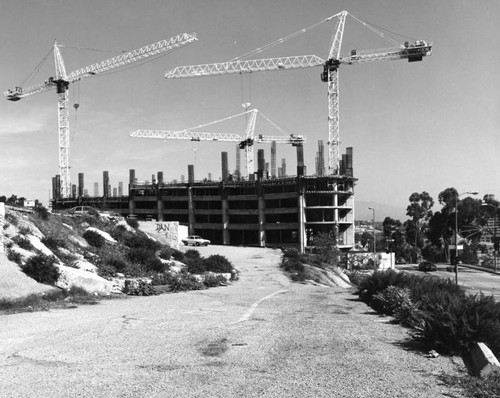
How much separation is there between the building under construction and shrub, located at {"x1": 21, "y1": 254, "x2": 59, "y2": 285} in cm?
6989

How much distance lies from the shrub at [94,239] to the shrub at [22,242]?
7.42 m

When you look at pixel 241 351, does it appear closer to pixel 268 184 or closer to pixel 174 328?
pixel 174 328

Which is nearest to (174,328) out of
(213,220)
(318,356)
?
(318,356)

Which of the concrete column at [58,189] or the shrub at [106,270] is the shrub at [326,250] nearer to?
the shrub at [106,270]

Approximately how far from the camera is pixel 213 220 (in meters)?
99.0

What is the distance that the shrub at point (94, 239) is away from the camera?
→ 2578cm

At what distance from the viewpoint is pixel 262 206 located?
297ft

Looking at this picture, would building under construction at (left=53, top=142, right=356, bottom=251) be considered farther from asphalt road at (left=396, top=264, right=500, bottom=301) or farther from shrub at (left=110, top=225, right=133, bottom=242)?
shrub at (left=110, top=225, right=133, bottom=242)

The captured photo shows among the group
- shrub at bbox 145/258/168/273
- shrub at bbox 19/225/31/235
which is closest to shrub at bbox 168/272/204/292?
shrub at bbox 145/258/168/273

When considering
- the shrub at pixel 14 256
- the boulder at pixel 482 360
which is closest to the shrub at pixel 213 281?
the shrub at pixel 14 256

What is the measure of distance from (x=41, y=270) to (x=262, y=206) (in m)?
75.2

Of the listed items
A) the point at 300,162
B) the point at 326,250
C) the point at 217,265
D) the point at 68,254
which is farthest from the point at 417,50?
the point at 68,254

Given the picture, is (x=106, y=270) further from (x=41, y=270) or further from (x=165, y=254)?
(x=165, y=254)

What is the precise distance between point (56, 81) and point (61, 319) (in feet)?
431
